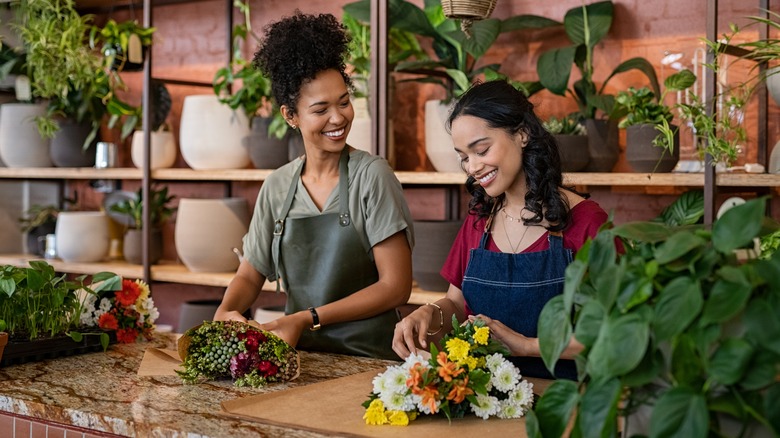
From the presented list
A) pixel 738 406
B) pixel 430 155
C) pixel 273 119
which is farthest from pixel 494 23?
pixel 738 406

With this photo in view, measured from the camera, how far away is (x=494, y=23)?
12.0 feet

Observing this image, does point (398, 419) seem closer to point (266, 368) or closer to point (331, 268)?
point (266, 368)

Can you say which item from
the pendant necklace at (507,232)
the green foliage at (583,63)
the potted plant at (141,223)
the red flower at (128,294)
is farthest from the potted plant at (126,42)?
the pendant necklace at (507,232)

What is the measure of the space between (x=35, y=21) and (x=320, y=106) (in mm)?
2698

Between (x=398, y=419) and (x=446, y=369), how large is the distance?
117mm

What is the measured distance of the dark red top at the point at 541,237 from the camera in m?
2.20

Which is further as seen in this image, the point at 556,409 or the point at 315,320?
the point at 315,320

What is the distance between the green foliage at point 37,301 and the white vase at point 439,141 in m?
1.73

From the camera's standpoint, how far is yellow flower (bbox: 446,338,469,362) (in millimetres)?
1675

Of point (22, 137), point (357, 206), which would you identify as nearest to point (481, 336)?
point (357, 206)

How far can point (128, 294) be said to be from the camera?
8.34 ft

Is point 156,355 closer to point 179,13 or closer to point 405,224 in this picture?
point 405,224

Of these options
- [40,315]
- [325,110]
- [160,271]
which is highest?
[325,110]

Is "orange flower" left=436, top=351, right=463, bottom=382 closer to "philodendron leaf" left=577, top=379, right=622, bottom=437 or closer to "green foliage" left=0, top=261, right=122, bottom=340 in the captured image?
"philodendron leaf" left=577, top=379, right=622, bottom=437
